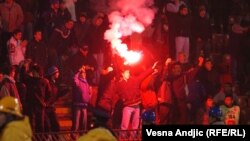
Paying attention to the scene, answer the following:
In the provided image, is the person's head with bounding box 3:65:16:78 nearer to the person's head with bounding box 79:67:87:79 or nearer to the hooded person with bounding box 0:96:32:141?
the person's head with bounding box 79:67:87:79

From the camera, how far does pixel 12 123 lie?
798 centimetres

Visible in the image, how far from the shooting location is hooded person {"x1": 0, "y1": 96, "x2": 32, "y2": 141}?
25.9ft

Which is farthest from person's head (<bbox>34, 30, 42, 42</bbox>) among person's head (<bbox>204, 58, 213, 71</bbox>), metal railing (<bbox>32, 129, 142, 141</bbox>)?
person's head (<bbox>204, 58, 213, 71</bbox>)

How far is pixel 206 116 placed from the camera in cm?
1680

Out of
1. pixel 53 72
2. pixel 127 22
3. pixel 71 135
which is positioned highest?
pixel 127 22

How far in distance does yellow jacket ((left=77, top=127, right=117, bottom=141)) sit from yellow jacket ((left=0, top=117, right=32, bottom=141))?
2.09 ft

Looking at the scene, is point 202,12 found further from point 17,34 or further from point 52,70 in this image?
point 17,34

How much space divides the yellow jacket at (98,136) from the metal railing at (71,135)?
6.78 meters

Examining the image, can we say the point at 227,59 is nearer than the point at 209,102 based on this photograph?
No

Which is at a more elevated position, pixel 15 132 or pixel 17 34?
pixel 17 34

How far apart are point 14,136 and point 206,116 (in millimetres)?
9482

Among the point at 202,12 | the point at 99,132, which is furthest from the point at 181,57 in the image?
the point at 99,132

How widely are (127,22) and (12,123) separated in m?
9.70

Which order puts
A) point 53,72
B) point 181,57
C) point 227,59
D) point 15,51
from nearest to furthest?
1. point 53,72
2. point 15,51
3. point 181,57
4. point 227,59
